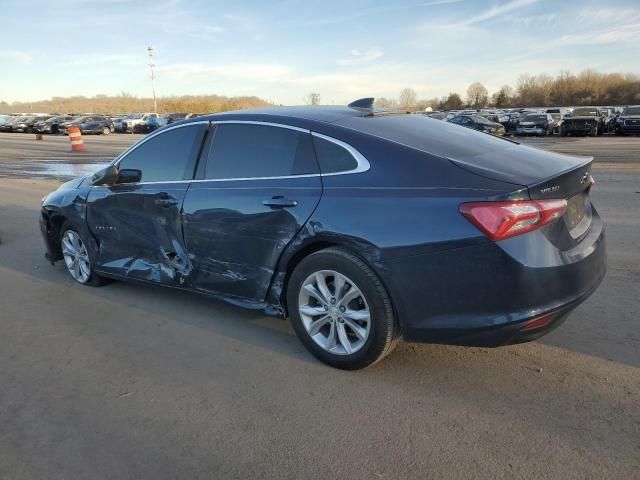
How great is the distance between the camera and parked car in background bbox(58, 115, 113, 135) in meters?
43.1

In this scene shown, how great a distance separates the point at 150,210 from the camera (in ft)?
14.9

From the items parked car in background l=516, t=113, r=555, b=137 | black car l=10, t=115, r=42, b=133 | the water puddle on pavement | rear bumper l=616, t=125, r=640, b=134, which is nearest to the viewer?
the water puddle on pavement

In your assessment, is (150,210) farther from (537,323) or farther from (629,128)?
(629,128)

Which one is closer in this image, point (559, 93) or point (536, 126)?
point (536, 126)

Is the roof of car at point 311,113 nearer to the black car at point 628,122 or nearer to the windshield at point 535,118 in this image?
the black car at point 628,122

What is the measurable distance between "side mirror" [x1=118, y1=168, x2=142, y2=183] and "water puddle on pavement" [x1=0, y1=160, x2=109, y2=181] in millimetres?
10243

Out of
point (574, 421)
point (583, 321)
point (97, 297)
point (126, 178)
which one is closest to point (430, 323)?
point (574, 421)

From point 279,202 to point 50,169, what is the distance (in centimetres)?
1551

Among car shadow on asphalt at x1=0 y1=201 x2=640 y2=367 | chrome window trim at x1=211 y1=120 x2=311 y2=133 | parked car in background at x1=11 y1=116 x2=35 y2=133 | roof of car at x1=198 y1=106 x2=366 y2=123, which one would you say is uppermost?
parked car in background at x1=11 y1=116 x2=35 y2=133

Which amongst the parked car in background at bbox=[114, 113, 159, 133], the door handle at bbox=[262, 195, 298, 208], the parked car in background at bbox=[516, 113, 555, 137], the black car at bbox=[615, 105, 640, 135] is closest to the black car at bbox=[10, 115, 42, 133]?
the parked car in background at bbox=[114, 113, 159, 133]

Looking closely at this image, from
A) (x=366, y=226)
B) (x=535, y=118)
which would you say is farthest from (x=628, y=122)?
(x=366, y=226)

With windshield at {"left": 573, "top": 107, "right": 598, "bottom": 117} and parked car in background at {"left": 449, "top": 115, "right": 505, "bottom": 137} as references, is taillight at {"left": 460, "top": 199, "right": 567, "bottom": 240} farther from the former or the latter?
windshield at {"left": 573, "top": 107, "right": 598, "bottom": 117}

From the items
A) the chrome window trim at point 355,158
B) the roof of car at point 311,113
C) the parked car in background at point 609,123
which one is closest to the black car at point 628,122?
the parked car in background at point 609,123

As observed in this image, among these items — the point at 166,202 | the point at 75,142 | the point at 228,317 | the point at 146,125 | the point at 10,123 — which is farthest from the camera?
the point at 10,123
